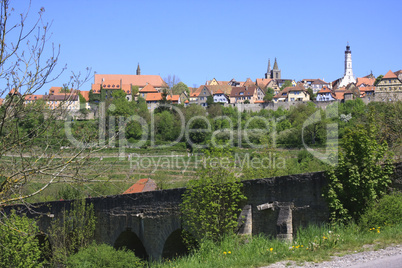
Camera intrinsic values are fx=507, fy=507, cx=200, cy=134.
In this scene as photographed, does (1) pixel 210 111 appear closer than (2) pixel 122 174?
No

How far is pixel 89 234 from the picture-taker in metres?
20.3

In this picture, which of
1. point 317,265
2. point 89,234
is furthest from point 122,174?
point 317,265

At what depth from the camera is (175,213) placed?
17.3m

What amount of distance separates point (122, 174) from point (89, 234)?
3143 cm

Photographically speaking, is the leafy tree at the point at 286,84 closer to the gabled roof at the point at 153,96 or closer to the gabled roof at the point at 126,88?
the gabled roof at the point at 153,96

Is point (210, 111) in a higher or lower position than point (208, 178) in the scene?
higher

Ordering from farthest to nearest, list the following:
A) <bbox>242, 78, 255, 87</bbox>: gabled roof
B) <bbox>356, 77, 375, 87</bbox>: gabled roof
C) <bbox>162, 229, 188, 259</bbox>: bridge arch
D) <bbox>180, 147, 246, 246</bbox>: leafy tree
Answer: <bbox>242, 78, 255, 87</bbox>: gabled roof < <bbox>356, 77, 375, 87</bbox>: gabled roof < <bbox>162, 229, 188, 259</bbox>: bridge arch < <bbox>180, 147, 246, 246</bbox>: leafy tree

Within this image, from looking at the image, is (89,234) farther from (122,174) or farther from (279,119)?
(279,119)

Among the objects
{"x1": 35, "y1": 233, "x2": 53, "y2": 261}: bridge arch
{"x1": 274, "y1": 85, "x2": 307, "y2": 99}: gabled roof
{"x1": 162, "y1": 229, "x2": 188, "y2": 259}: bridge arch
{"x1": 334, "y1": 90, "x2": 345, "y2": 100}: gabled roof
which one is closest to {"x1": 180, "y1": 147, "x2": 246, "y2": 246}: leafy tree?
{"x1": 162, "y1": 229, "x2": 188, "y2": 259}: bridge arch

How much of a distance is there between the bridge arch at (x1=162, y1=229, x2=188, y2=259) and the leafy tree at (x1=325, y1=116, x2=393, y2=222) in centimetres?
675

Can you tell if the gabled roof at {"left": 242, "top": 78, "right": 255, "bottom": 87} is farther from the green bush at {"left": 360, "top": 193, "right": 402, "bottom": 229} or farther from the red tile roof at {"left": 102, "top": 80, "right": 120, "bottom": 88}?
the green bush at {"left": 360, "top": 193, "right": 402, "bottom": 229}

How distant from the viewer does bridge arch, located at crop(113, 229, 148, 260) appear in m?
19.9

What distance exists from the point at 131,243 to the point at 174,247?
8.89 feet

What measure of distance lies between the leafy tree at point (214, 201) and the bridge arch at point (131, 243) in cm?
457
